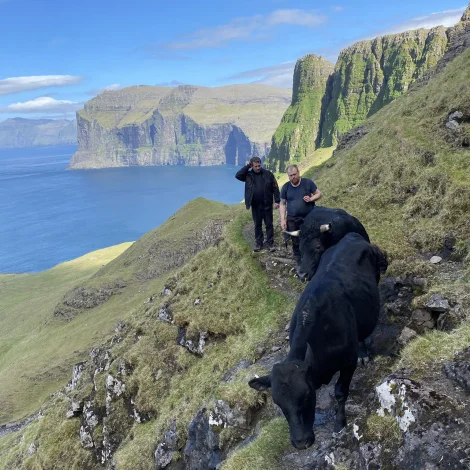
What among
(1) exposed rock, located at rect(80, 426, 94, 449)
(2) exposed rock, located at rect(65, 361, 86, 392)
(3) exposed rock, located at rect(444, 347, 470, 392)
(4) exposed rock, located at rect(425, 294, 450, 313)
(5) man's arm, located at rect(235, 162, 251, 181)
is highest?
(5) man's arm, located at rect(235, 162, 251, 181)

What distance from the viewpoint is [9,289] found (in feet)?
355

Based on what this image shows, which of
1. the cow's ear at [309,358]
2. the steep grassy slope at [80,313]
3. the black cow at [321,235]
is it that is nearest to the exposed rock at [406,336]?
the black cow at [321,235]

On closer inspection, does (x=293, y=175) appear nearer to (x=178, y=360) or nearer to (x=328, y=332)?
(x=328, y=332)

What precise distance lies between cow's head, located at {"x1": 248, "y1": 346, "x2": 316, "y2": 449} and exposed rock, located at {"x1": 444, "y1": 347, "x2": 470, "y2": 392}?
2.09 metres

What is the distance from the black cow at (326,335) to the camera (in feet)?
20.7

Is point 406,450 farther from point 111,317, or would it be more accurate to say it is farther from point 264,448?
point 111,317

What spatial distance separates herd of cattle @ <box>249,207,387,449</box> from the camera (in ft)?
20.7

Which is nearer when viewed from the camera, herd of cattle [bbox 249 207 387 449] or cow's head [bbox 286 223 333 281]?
herd of cattle [bbox 249 207 387 449]

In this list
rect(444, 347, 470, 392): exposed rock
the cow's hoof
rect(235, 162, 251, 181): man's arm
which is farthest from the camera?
rect(235, 162, 251, 181): man's arm

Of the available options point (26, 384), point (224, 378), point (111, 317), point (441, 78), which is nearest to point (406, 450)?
point (224, 378)

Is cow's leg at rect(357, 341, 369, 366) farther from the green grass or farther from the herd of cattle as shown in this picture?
the green grass

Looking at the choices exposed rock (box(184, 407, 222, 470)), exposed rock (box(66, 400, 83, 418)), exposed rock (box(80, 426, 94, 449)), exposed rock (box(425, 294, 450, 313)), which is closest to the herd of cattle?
exposed rock (box(425, 294, 450, 313))

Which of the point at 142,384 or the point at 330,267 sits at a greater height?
the point at 330,267

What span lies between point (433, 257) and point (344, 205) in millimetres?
6701
